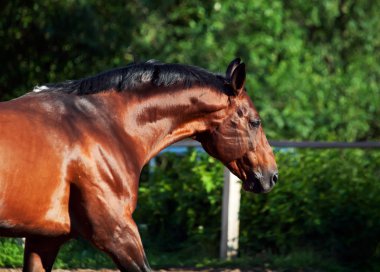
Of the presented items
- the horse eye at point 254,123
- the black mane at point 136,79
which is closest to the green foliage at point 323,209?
the horse eye at point 254,123

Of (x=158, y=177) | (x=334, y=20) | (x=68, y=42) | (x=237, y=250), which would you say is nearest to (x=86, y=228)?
(x=237, y=250)

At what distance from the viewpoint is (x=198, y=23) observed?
46.2ft

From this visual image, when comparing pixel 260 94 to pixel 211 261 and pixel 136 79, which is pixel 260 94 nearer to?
pixel 211 261

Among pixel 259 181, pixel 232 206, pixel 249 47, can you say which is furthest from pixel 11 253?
pixel 249 47

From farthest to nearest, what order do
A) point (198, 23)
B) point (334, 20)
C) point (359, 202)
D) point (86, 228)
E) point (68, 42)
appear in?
point (334, 20), point (198, 23), point (68, 42), point (359, 202), point (86, 228)

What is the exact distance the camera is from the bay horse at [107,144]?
183 inches

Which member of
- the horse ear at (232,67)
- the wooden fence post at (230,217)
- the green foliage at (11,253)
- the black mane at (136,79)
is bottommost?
the green foliage at (11,253)

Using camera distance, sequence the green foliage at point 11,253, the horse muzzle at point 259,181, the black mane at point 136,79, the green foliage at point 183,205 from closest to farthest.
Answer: the black mane at point 136,79, the horse muzzle at point 259,181, the green foliage at point 11,253, the green foliage at point 183,205

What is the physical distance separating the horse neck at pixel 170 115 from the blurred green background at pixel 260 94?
287 cm

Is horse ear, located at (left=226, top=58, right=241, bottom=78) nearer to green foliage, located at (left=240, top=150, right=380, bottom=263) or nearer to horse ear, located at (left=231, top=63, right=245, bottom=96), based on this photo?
horse ear, located at (left=231, top=63, right=245, bottom=96)

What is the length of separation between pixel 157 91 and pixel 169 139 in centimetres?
29

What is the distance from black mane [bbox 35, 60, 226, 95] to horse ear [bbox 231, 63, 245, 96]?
129mm

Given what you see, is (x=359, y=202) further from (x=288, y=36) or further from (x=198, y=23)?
(x=288, y=36)

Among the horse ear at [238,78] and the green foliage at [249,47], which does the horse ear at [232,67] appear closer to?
the horse ear at [238,78]
